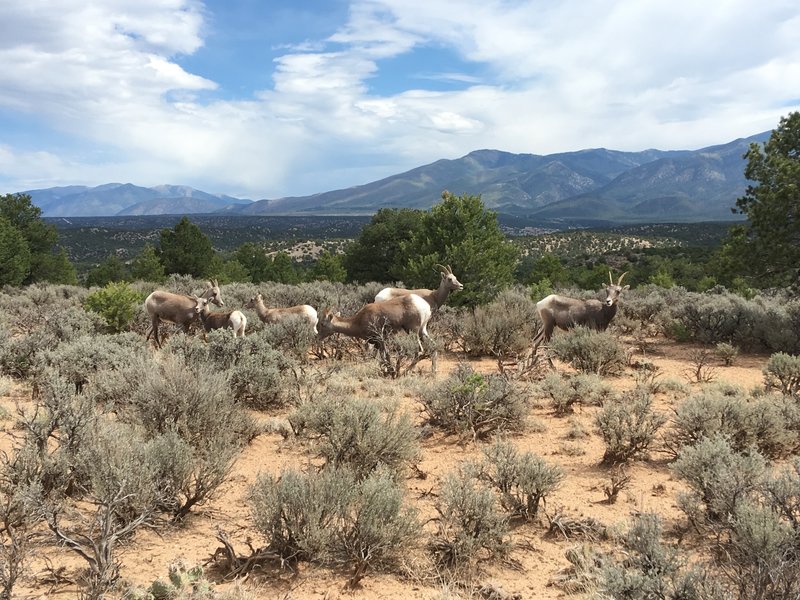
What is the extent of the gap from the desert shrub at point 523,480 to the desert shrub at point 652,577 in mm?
1130

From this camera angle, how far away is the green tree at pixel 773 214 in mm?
13734

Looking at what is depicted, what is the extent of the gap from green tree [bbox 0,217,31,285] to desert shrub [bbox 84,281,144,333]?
63.0 feet

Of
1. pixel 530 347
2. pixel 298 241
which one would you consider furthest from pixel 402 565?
pixel 298 241

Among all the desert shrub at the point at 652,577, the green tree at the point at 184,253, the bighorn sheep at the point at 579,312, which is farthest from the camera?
the green tree at the point at 184,253

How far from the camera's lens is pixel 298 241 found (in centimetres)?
11100

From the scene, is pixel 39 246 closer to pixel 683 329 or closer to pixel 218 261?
pixel 218 261

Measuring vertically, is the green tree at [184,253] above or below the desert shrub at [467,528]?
above

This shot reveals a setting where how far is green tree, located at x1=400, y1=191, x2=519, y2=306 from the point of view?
17.0 m

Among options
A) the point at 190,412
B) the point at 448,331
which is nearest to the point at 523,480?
the point at 190,412

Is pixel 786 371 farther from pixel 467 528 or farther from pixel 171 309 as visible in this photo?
pixel 171 309

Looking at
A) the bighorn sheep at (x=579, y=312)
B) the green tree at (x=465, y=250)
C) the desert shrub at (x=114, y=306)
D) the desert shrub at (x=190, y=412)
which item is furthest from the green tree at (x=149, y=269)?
the desert shrub at (x=190, y=412)

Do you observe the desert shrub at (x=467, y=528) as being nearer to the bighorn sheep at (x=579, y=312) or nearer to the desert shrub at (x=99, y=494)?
the desert shrub at (x=99, y=494)

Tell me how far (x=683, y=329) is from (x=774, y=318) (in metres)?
2.15

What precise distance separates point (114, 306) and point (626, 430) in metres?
13.2
